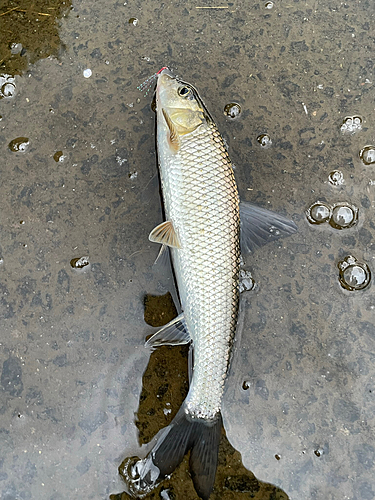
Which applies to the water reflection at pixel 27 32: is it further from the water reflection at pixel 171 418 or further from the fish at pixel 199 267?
the water reflection at pixel 171 418

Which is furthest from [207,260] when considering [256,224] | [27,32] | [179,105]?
[27,32]

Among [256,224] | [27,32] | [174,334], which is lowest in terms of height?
[174,334]

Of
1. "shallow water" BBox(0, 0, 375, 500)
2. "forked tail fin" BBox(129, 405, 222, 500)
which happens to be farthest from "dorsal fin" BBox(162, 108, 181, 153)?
"forked tail fin" BBox(129, 405, 222, 500)

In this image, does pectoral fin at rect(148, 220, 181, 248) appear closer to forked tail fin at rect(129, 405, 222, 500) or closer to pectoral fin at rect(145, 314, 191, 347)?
pectoral fin at rect(145, 314, 191, 347)

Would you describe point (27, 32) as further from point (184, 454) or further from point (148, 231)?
point (184, 454)

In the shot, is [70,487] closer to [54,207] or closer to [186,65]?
[54,207]
